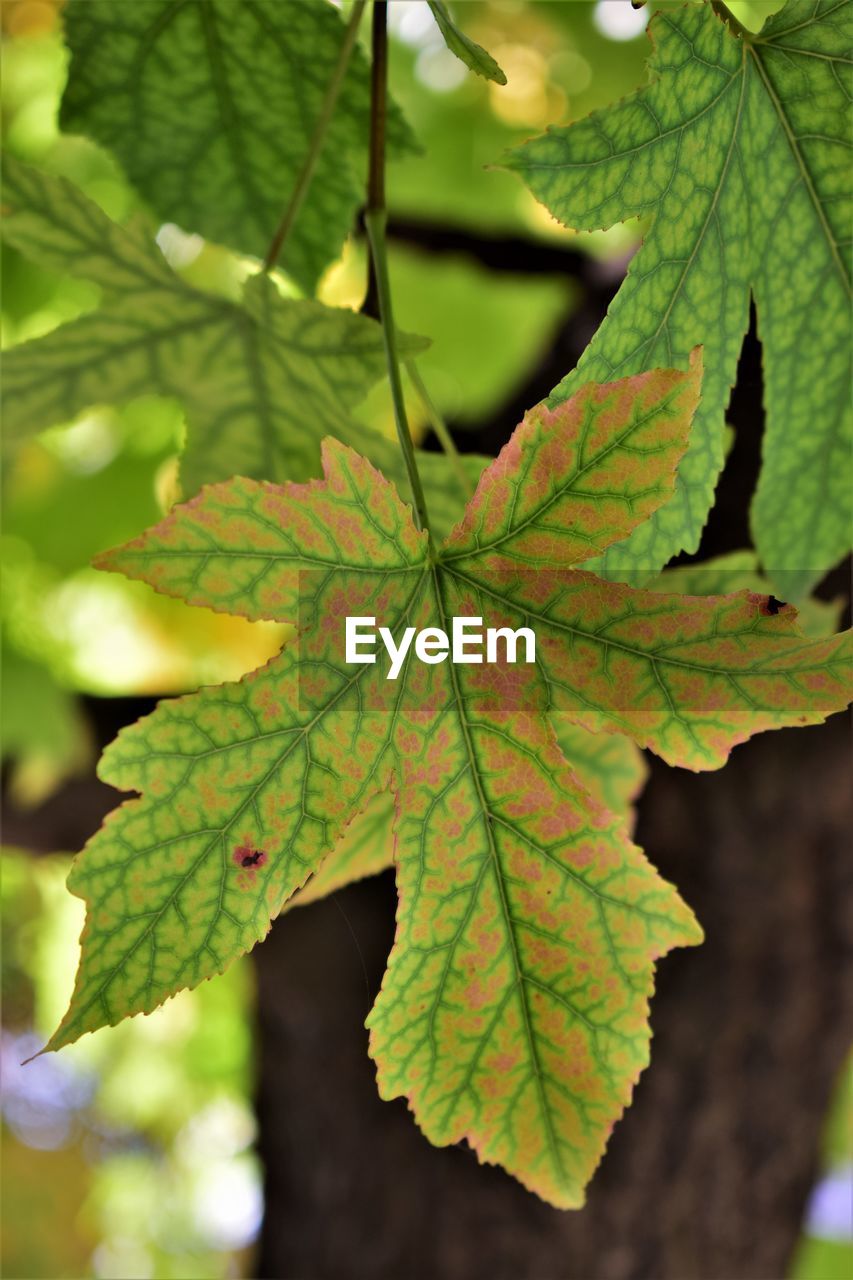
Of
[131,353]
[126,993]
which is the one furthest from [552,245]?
[126,993]

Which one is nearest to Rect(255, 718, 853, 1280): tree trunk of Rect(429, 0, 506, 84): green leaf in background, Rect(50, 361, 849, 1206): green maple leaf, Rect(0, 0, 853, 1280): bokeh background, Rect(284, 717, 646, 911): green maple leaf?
Rect(0, 0, 853, 1280): bokeh background

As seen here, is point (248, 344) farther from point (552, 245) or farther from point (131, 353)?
point (552, 245)

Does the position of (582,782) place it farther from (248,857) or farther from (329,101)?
(329,101)

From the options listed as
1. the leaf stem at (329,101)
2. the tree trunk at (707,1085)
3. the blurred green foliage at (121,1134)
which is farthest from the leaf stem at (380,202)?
the blurred green foliage at (121,1134)

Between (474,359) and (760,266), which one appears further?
(474,359)

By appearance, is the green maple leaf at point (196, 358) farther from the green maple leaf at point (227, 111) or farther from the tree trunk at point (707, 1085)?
the tree trunk at point (707, 1085)

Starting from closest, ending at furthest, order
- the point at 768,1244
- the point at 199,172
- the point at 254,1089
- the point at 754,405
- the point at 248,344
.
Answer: the point at 248,344 → the point at 199,172 → the point at 754,405 → the point at 768,1244 → the point at 254,1089

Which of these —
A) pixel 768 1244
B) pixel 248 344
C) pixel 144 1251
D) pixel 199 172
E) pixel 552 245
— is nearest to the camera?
pixel 248 344
